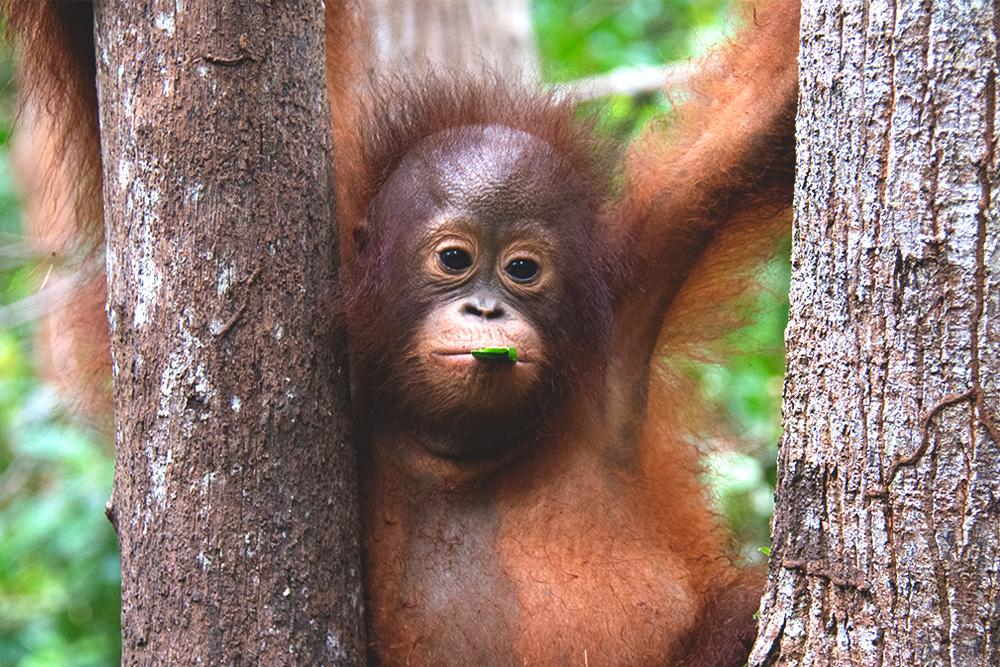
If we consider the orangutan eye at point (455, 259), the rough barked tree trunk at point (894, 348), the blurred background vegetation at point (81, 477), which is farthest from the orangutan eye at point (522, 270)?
the rough barked tree trunk at point (894, 348)

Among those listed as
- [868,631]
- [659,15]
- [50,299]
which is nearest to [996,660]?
[868,631]

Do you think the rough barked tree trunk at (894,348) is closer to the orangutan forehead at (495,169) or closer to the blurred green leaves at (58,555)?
the orangutan forehead at (495,169)

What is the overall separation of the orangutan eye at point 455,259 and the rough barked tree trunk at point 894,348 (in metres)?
1.03

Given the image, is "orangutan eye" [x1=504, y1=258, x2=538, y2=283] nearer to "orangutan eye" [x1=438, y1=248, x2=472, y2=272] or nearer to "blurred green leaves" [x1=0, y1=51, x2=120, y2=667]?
"orangutan eye" [x1=438, y1=248, x2=472, y2=272]

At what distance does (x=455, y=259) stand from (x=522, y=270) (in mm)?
163

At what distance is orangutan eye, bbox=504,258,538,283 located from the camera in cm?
266

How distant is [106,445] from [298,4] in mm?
2120

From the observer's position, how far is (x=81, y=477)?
4246 mm

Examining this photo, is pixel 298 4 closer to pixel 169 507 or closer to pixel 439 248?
pixel 439 248

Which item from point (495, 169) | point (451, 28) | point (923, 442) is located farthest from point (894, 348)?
point (451, 28)

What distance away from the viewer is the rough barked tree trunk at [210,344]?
219 cm

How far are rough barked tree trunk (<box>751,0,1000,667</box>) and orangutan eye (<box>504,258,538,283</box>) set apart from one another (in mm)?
987

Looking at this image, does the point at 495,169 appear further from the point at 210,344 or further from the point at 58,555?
the point at 58,555

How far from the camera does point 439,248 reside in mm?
2654
